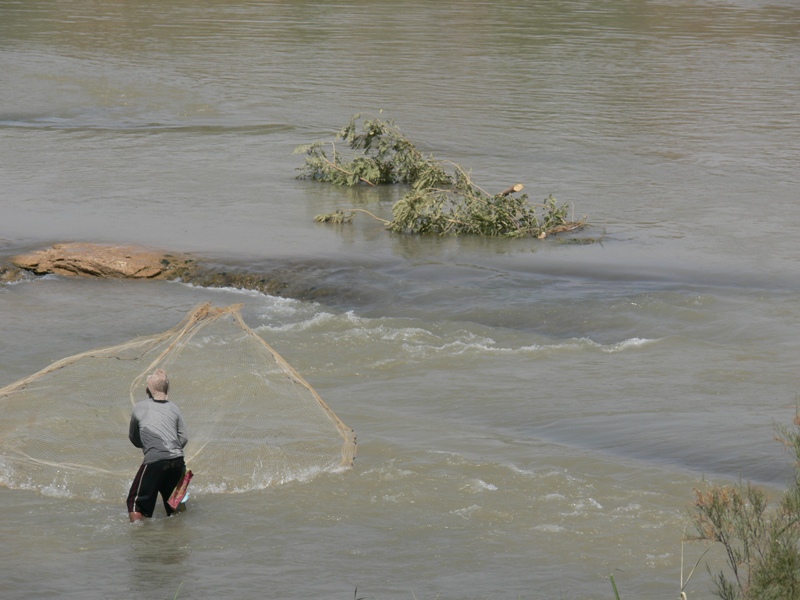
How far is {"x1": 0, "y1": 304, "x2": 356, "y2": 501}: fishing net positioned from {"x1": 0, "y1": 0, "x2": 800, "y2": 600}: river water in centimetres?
24

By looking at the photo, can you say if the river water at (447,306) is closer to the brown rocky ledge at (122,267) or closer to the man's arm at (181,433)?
the brown rocky ledge at (122,267)

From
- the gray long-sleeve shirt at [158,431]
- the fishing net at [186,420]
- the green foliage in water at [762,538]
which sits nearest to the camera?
the green foliage in water at [762,538]

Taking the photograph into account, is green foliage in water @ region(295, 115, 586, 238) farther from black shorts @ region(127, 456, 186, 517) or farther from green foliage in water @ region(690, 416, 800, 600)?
green foliage in water @ region(690, 416, 800, 600)

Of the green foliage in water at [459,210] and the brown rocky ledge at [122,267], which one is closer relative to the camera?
the brown rocky ledge at [122,267]

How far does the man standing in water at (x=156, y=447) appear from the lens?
7230 mm

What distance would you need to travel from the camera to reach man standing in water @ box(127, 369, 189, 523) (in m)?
7.23

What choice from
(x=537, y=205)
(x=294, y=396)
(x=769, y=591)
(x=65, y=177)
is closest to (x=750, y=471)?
(x=294, y=396)

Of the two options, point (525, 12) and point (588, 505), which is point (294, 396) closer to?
point (588, 505)

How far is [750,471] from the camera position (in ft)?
26.6

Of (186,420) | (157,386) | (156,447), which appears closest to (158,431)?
(156,447)

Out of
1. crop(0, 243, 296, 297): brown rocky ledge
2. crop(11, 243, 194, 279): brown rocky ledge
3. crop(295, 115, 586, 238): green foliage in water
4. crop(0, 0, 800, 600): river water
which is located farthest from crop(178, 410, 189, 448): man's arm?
crop(295, 115, 586, 238): green foliage in water

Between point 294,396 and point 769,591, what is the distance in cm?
A: 516

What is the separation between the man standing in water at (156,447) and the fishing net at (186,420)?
1.59ft

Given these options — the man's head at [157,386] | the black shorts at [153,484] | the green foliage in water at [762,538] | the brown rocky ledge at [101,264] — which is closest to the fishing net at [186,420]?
the man's head at [157,386]
